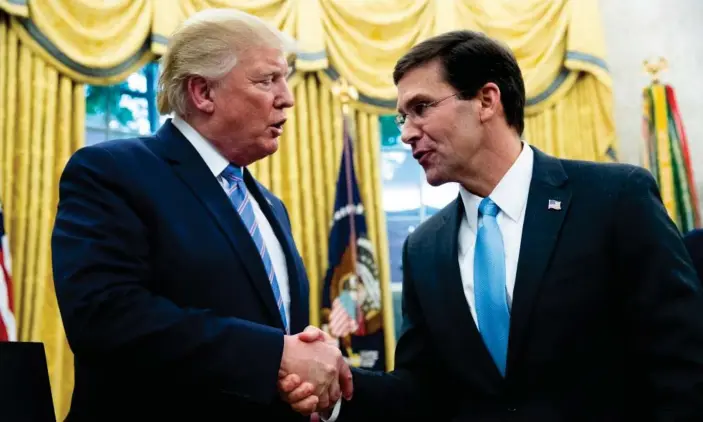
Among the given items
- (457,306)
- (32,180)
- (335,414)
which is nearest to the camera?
(457,306)

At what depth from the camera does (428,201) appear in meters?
6.09

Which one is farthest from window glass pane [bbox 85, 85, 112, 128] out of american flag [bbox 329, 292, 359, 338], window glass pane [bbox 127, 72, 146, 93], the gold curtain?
american flag [bbox 329, 292, 359, 338]

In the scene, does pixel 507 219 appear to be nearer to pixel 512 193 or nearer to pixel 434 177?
pixel 512 193

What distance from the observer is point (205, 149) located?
6.19 feet

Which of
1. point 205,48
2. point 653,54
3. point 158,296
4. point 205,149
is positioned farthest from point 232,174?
point 653,54

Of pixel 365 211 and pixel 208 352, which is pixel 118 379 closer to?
pixel 208 352

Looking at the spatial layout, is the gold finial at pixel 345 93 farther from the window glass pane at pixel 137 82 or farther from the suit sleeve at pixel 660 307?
the suit sleeve at pixel 660 307

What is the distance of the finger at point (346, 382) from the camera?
1.92 metres

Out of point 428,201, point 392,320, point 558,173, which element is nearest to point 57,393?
point 392,320

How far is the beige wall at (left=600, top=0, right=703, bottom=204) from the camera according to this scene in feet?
20.5

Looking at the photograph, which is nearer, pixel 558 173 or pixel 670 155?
pixel 558 173

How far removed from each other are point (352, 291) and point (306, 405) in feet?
11.2

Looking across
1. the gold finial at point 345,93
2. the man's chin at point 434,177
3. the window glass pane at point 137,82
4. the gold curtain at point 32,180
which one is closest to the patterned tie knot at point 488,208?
→ the man's chin at point 434,177

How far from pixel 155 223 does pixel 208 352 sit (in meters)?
0.31
